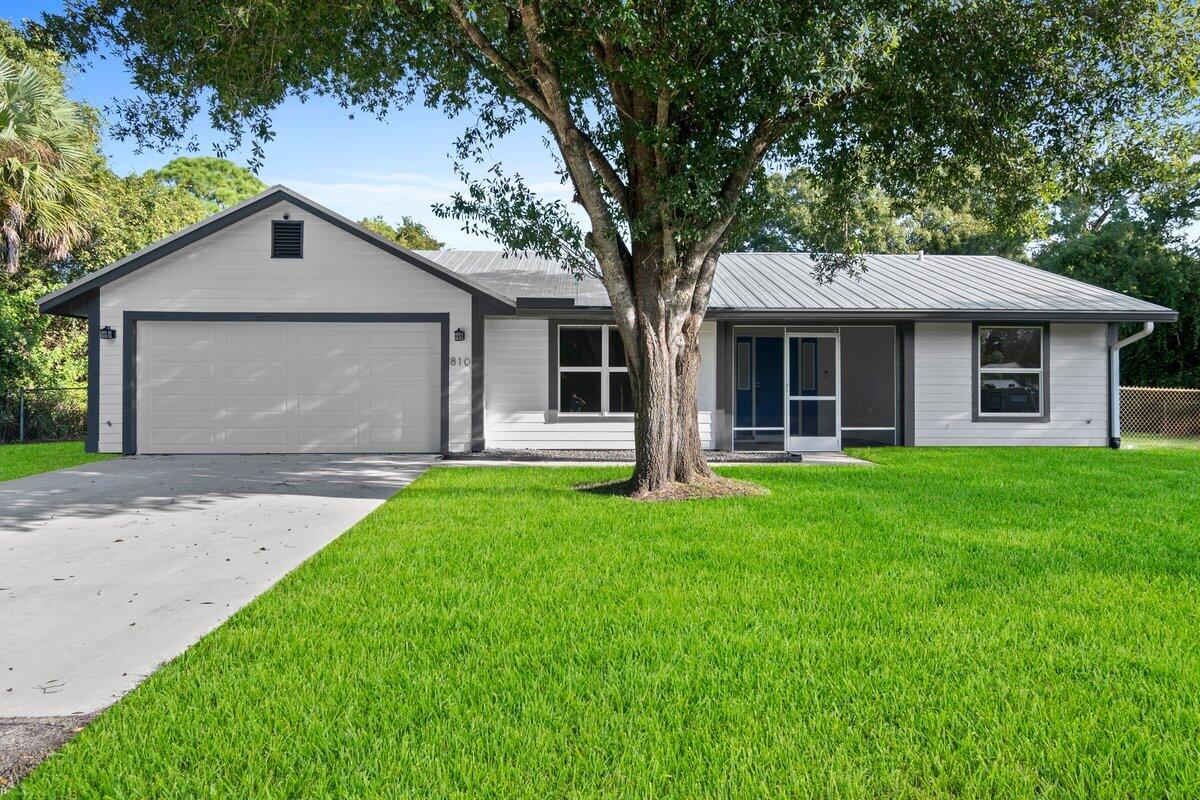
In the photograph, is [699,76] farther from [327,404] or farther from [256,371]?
[256,371]

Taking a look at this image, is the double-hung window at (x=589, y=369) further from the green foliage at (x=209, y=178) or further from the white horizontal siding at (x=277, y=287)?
the green foliage at (x=209, y=178)

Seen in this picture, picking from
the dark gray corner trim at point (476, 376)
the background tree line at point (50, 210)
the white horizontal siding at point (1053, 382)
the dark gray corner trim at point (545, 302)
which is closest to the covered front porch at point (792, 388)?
the white horizontal siding at point (1053, 382)

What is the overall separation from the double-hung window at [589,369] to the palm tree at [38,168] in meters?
9.80

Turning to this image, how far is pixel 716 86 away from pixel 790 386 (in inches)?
282

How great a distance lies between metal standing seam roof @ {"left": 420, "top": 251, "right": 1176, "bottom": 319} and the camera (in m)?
13.4

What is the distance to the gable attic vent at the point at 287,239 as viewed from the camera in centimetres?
1268

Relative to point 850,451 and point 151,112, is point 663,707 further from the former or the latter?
point 850,451

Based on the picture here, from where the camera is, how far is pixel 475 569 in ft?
16.9

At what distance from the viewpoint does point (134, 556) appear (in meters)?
5.72

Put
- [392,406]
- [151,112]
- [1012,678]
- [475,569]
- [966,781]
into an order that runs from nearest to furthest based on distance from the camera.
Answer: [966,781], [1012,678], [475,569], [151,112], [392,406]

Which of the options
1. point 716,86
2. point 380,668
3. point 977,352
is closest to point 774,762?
point 380,668

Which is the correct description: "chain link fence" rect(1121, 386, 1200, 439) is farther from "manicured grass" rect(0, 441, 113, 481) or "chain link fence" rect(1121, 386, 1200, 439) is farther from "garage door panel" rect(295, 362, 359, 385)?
"manicured grass" rect(0, 441, 113, 481)

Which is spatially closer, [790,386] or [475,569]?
[475,569]

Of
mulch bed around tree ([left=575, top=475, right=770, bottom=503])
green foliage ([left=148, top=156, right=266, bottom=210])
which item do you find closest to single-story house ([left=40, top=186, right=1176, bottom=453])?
mulch bed around tree ([left=575, top=475, right=770, bottom=503])
